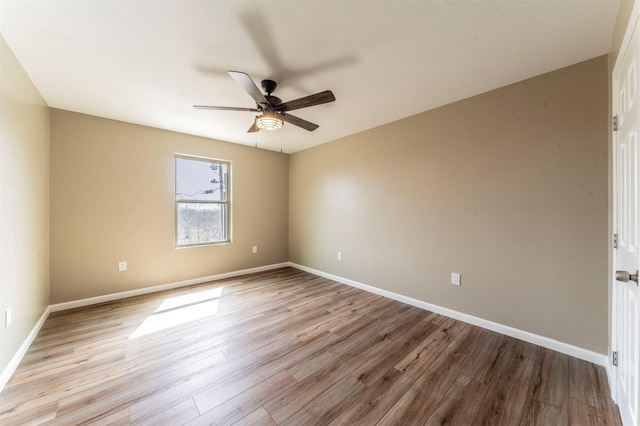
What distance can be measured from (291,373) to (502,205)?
240 cm

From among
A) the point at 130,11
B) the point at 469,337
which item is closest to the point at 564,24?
the point at 469,337

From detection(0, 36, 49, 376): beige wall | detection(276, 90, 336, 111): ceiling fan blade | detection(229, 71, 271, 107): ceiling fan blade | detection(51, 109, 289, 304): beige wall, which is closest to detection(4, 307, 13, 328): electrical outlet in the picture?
detection(0, 36, 49, 376): beige wall

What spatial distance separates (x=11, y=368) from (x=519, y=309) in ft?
A: 13.5

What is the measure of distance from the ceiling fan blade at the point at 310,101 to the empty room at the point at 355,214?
0.8 inches

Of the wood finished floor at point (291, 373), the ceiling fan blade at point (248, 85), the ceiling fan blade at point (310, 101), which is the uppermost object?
the ceiling fan blade at point (248, 85)

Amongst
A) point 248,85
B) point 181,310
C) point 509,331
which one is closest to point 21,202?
point 181,310

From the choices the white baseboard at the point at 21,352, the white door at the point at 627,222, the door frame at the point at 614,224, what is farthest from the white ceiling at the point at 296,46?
the white baseboard at the point at 21,352

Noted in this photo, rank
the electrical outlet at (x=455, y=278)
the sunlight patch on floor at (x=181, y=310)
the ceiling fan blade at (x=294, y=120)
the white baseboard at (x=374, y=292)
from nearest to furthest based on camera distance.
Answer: the white baseboard at (x=374, y=292) → the ceiling fan blade at (x=294, y=120) → the sunlight patch on floor at (x=181, y=310) → the electrical outlet at (x=455, y=278)

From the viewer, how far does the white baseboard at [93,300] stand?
1730mm

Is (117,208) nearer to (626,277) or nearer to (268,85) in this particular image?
(268,85)

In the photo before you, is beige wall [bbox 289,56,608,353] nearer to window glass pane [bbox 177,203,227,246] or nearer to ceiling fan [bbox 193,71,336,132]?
ceiling fan [bbox 193,71,336,132]

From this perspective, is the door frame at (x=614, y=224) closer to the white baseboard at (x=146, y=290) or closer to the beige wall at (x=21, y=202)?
the beige wall at (x=21, y=202)

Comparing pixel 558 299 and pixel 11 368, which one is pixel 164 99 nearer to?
pixel 11 368

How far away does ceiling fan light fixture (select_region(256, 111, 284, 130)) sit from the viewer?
2131 millimetres
